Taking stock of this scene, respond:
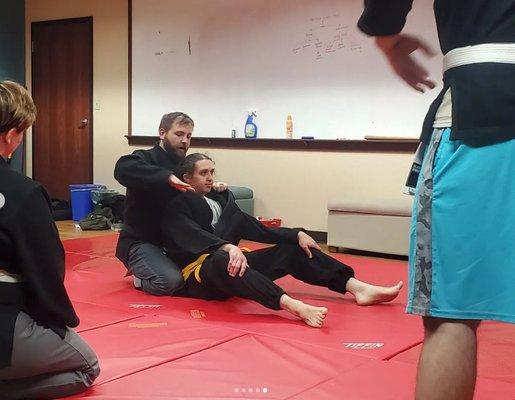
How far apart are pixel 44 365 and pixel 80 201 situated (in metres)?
5.32

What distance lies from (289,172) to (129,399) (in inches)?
172

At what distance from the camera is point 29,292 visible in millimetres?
1782

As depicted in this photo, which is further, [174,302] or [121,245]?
[121,245]

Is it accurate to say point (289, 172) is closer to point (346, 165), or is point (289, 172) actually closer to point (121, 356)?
point (346, 165)

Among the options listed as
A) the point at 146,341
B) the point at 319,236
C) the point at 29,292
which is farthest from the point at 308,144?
the point at 29,292

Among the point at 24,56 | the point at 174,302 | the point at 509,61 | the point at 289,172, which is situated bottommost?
the point at 174,302

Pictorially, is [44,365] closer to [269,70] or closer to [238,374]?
[238,374]

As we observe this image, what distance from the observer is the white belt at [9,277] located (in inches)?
69.1

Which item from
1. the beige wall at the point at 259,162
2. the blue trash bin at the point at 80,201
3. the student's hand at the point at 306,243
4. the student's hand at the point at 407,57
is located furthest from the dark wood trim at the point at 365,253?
the student's hand at the point at 407,57

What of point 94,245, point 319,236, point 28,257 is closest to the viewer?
point 28,257

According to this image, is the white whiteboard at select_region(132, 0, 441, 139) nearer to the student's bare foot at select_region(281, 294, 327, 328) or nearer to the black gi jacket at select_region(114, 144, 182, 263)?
the black gi jacket at select_region(114, 144, 182, 263)

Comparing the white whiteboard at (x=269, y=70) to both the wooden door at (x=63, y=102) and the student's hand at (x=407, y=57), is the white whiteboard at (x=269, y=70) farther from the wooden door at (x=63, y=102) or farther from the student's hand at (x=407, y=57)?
the student's hand at (x=407, y=57)

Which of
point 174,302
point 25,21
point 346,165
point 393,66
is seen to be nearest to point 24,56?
point 25,21

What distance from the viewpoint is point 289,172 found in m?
6.08
